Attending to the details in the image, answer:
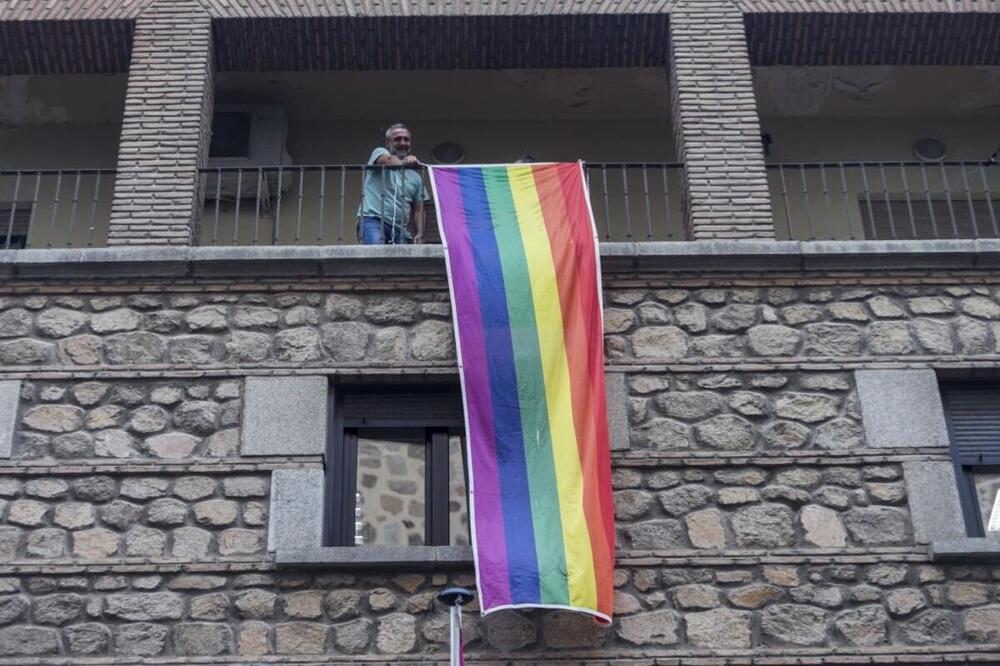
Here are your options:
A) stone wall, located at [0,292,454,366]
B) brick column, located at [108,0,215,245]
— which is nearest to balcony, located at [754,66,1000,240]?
stone wall, located at [0,292,454,366]

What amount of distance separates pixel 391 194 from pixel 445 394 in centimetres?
180

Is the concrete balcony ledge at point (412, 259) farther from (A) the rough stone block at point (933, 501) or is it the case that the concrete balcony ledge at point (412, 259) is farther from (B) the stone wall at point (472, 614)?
(B) the stone wall at point (472, 614)

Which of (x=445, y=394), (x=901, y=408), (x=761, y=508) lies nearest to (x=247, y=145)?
(x=445, y=394)

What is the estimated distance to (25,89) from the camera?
12.6 m

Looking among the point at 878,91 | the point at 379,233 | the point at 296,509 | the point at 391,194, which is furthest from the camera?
the point at 878,91

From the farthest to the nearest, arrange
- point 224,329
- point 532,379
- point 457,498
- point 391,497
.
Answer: point 391,497 → point 457,498 → point 224,329 → point 532,379

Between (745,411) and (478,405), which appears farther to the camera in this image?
(745,411)

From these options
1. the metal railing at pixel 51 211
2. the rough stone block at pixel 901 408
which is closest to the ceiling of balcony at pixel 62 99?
the metal railing at pixel 51 211

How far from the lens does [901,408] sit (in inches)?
358

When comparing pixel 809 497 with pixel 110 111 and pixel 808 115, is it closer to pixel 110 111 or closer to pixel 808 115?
pixel 808 115

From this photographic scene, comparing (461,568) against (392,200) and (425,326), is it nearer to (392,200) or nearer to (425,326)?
(425,326)

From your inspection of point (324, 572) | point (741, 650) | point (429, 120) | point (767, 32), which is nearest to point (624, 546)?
point (741, 650)

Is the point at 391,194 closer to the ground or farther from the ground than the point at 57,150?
closer to the ground

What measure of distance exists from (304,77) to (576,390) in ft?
16.6
